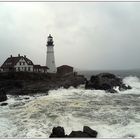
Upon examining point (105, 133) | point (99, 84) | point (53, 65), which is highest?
point (53, 65)

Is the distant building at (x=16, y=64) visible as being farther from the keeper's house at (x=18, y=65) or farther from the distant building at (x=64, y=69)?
the distant building at (x=64, y=69)

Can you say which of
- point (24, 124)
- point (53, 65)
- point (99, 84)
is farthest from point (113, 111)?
point (53, 65)

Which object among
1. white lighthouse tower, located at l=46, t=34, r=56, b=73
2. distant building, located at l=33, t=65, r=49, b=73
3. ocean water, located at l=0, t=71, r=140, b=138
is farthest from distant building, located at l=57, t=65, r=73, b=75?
ocean water, located at l=0, t=71, r=140, b=138

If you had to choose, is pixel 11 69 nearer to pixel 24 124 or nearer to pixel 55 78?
pixel 55 78

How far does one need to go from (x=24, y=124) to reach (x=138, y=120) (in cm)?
359

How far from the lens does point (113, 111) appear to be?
1049 cm

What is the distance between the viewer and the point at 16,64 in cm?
2322

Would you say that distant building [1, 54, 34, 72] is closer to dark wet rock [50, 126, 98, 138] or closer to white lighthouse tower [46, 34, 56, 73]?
white lighthouse tower [46, 34, 56, 73]

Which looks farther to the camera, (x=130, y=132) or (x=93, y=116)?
(x=93, y=116)

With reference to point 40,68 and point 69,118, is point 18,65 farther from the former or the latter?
point 69,118

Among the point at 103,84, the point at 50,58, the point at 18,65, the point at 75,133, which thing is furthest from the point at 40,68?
the point at 75,133

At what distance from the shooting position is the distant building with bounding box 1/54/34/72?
23.1 metres

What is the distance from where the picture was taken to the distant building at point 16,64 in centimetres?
2314

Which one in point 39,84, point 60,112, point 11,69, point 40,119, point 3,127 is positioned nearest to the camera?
point 3,127
